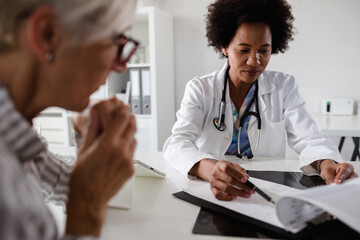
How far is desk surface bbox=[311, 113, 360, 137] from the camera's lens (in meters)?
2.01

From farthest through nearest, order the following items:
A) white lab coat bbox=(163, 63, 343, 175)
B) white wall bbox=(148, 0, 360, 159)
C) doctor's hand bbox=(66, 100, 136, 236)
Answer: white wall bbox=(148, 0, 360, 159) → white lab coat bbox=(163, 63, 343, 175) → doctor's hand bbox=(66, 100, 136, 236)

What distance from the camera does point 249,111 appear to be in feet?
5.12

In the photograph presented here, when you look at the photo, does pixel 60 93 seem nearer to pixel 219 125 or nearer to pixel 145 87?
pixel 219 125

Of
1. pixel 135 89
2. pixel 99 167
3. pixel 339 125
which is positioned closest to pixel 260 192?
pixel 99 167

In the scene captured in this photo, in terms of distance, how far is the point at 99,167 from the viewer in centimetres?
58

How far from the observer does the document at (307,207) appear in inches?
25.2

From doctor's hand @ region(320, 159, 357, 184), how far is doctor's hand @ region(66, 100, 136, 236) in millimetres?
693

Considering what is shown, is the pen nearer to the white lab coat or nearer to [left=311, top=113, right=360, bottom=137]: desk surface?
the white lab coat

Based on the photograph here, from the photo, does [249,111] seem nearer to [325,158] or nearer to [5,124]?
[325,158]

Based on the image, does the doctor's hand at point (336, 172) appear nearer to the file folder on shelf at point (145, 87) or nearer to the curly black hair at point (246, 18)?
the curly black hair at point (246, 18)

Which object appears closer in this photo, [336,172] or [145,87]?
[336,172]

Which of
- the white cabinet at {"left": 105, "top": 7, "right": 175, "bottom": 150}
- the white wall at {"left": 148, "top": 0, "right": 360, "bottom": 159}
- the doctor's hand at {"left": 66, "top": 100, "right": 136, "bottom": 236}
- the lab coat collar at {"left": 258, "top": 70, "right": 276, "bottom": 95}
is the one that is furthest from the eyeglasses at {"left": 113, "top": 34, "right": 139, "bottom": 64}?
A: the white wall at {"left": 148, "top": 0, "right": 360, "bottom": 159}

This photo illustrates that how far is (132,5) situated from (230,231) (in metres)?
0.52

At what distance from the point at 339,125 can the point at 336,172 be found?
4.19ft
